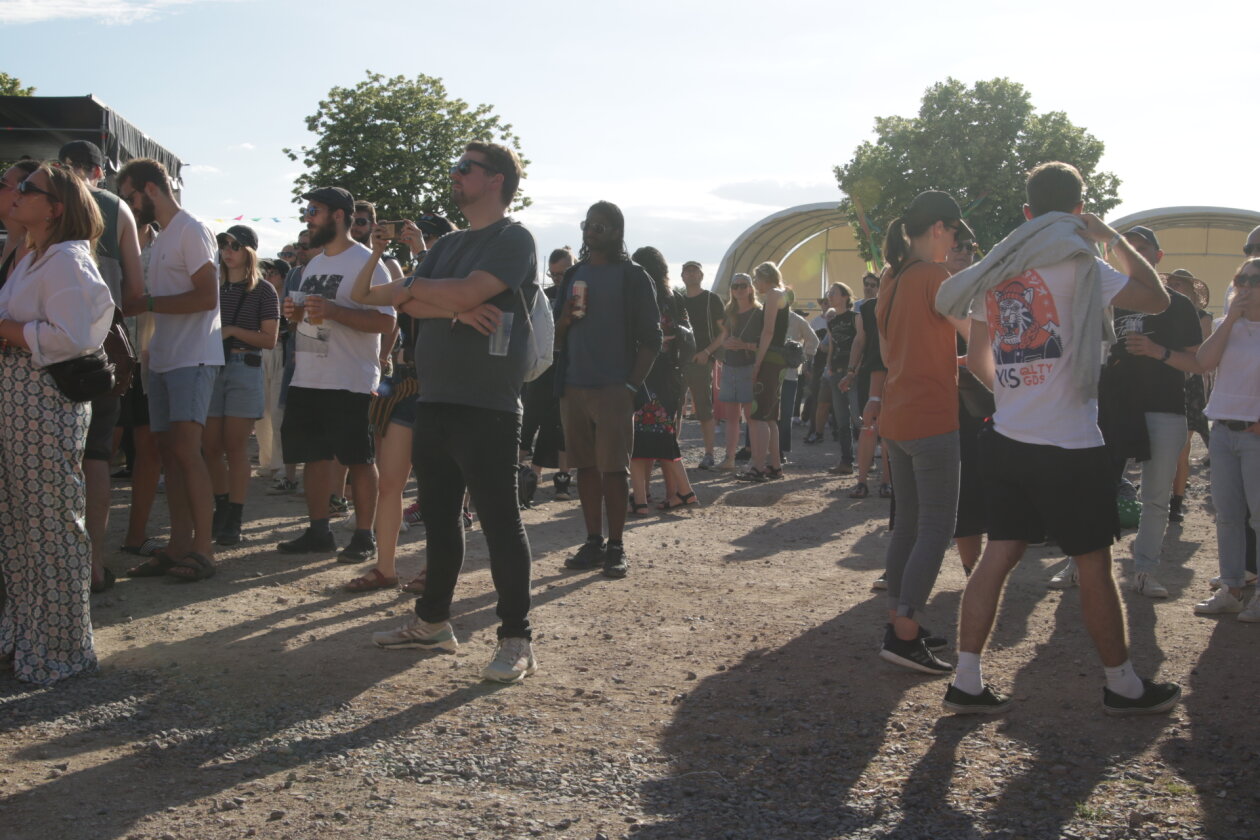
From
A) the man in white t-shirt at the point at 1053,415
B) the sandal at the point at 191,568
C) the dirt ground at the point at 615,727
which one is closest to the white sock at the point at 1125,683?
the man in white t-shirt at the point at 1053,415

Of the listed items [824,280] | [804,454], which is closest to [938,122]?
[824,280]

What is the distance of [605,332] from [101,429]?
2.73 meters

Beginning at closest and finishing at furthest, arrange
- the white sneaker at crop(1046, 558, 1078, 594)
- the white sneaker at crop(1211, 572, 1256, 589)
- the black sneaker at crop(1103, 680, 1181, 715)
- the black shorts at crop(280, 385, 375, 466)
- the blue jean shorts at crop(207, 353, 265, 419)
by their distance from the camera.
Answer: the black sneaker at crop(1103, 680, 1181, 715), the white sneaker at crop(1211, 572, 1256, 589), the black shorts at crop(280, 385, 375, 466), the white sneaker at crop(1046, 558, 1078, 594), the blue jean shorts at crop(207, 353, 265, 419)

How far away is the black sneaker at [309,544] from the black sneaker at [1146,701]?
4526 mm

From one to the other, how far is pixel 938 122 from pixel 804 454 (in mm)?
43179

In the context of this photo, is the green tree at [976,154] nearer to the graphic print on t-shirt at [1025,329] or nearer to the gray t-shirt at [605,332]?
the gray t-shirt at [605,332]

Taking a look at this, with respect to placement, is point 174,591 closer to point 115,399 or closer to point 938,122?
point 115,399

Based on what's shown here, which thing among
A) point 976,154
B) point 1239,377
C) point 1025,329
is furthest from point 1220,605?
point 976,154

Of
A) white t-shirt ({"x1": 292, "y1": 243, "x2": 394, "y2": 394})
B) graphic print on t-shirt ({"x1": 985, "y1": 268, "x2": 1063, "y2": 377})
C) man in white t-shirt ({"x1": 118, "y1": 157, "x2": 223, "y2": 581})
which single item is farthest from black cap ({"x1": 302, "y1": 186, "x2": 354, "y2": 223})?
graphic print on t-shirt ({"x1": 985, "y1": 268, "x2": 1063, "y2": 377})

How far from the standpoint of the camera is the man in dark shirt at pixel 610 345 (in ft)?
22.1

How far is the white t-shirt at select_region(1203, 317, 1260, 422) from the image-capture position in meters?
5.70

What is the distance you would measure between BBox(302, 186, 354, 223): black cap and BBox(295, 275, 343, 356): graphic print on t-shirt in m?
0.37

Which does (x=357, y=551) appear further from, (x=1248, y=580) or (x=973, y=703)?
(x=1248, y=580)

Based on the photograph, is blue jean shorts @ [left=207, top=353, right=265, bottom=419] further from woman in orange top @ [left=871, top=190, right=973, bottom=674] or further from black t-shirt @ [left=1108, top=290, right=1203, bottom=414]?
black t-shirt @ [left=1108, top=290, right=1203, bottom=414]
